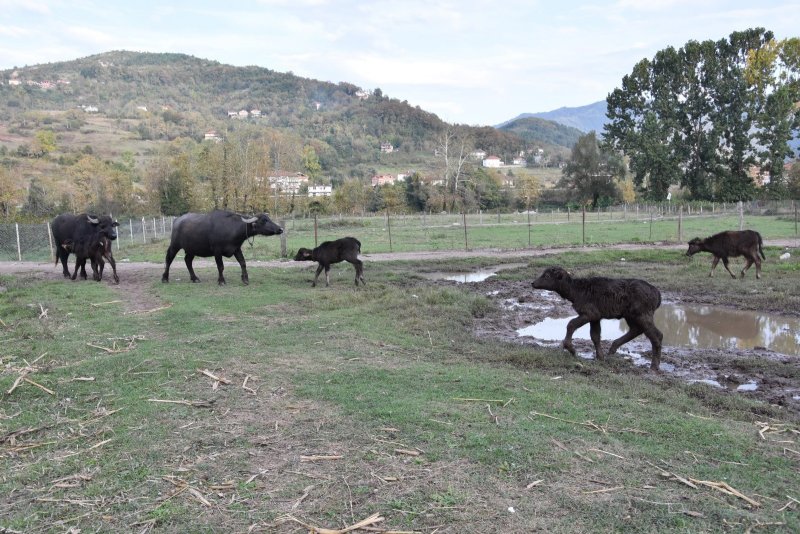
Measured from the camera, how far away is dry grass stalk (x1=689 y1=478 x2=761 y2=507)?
4234mm

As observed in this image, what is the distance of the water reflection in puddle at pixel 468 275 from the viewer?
58.2ft

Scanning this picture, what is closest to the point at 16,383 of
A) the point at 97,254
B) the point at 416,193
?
the point at 97,254

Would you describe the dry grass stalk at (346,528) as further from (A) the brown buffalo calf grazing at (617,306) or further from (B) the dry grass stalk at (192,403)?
(A) the brown buffalo calf grazing at (617,306)

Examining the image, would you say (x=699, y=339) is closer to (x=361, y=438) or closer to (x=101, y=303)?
(x=361, y=438)

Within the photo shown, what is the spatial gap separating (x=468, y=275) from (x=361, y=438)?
13695mm

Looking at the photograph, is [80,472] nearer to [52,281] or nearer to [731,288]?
[52,281]

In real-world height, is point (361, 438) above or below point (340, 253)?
below

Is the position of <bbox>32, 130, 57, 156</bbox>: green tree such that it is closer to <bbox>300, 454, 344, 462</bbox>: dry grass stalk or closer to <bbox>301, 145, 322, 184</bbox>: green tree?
<bbox>301, 145, 322, 184</bbox>: green tree

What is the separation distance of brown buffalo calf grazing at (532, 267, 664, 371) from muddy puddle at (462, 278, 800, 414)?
425 mm

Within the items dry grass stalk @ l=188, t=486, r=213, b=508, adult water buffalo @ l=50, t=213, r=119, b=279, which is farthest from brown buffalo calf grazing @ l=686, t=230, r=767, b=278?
adult water buffalo @ l=50, t=213, r=119, b=279

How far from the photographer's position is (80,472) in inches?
185

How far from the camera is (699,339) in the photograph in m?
10.6

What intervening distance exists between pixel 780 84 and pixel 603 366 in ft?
172

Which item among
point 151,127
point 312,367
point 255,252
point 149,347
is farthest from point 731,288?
point 151,127
